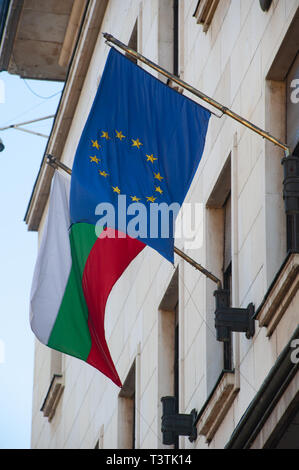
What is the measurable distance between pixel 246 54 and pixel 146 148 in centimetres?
248

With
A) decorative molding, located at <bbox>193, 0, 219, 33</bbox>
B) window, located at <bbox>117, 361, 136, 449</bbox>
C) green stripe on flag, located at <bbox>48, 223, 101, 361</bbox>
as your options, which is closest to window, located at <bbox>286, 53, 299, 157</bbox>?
green stripe on flag, located at <bbox>48, 223, 101, 361</bbox>

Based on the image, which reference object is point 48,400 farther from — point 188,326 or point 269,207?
point 269,207

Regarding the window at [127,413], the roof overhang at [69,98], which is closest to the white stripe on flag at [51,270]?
the window at [127,413]

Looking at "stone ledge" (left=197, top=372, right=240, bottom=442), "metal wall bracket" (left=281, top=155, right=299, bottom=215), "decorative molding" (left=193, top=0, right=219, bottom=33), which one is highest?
"decorative molding" (left=193, top=0, right=219, bottom=33)

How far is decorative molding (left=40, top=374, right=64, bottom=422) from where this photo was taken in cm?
3497

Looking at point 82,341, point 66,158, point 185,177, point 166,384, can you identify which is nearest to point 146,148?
point 185,177

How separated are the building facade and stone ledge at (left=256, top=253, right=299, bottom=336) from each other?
0.02 metres

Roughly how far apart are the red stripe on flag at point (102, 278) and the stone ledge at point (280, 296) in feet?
9.95

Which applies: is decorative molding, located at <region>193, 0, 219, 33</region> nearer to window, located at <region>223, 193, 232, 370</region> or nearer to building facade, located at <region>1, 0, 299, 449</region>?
building facade, located at <region>1, 0, 299, 449</region>

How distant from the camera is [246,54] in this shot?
65.3ft

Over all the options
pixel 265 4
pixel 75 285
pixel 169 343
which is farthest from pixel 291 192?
pixel 169 343

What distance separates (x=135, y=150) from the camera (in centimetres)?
1842

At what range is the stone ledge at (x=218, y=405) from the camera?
18.4 m

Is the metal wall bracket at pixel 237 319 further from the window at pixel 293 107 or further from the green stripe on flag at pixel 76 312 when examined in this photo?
the green stripe on flag at pixel 76 312
